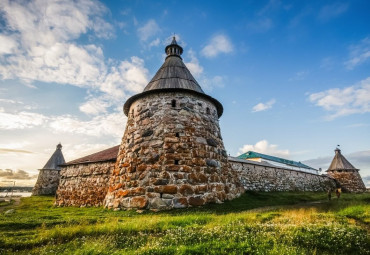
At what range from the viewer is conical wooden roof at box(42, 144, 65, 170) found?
101ft

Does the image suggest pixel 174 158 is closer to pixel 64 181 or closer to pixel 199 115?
pixel 199 115

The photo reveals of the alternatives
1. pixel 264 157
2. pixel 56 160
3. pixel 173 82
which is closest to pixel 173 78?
pixel 173 82

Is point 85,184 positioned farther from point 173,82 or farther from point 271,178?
point 271,178

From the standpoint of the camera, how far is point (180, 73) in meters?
12.5

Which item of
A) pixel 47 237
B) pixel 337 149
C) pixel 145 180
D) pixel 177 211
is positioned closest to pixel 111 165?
pixel 145 180

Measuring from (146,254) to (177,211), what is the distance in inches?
194

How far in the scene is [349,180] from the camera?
30.4 metres

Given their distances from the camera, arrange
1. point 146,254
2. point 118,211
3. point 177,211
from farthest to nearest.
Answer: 1. point 118,211
2. point 177,211
3. point 146,254

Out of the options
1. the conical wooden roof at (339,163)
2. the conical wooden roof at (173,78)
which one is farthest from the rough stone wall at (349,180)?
the conical wooden roof at (173,78)

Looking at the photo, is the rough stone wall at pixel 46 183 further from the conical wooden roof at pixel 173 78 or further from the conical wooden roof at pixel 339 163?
the conical wooden roof at pixel 339 163

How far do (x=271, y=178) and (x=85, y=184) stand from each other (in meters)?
16.9

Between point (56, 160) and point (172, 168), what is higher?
point (56, 160)

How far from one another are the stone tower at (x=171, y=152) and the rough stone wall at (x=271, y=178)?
499 centimetres

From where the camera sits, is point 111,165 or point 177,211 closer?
point 177,211
